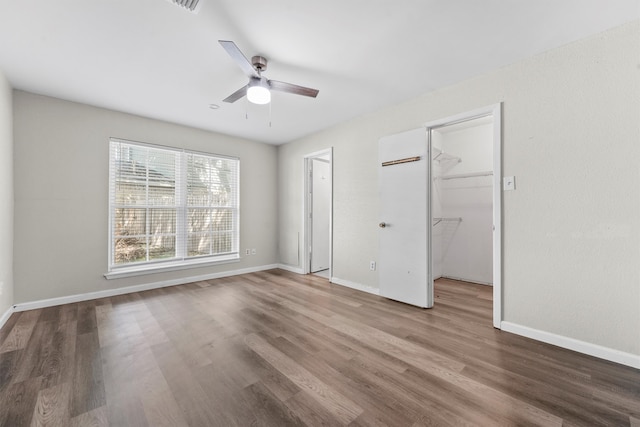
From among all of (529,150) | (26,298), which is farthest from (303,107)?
(26,298)

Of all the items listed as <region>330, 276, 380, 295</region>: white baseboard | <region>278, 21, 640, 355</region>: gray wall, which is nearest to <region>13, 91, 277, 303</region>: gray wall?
<region>330, 276, 380, 295</region>: white baseboard

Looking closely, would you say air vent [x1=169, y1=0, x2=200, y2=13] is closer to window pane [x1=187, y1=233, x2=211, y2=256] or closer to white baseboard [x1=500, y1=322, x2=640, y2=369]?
window pane [x1=187, y1=233, x2=211, y2=256]

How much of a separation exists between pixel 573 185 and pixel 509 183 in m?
0.44

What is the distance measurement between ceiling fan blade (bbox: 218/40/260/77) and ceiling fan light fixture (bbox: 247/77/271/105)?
6 cm

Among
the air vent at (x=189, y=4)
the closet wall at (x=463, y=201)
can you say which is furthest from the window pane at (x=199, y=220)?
the closet wall at (x=463, y=201)

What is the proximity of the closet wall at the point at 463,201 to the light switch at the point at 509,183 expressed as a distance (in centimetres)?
168

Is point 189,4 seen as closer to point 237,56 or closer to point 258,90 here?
point 237,56

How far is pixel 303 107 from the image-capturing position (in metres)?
3.48

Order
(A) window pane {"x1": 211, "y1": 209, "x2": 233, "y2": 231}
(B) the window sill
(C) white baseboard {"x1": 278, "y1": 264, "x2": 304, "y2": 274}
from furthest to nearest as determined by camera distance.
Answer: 1. (C) white baseboard {"x1": 278, "y1": 264, "x2": 304, "y2": 274}
2. (A) window pane {"x1": 211, "y1": 209, "x2": 233, "y2": 231}
3. (B) the window sill

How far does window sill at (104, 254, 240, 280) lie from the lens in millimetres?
3621

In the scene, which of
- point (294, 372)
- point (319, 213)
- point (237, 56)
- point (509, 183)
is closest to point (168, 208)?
point (319, 213)

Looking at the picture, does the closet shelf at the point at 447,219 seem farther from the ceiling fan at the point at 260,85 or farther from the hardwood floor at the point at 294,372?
the ceiling fan at the point at 260,85

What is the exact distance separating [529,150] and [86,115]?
5.17 m

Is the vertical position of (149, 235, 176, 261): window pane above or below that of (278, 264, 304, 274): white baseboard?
above
